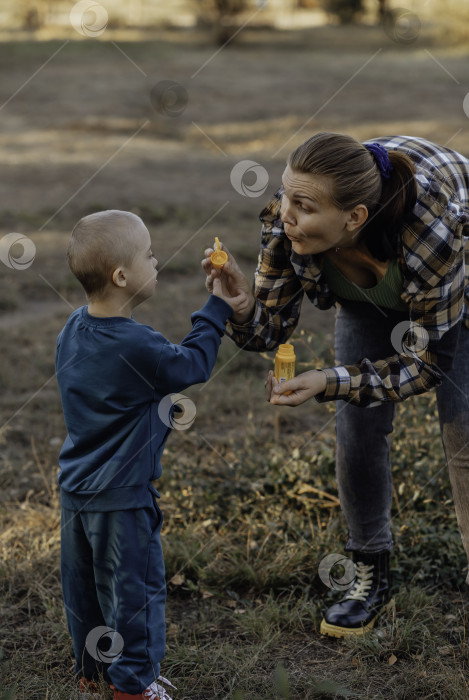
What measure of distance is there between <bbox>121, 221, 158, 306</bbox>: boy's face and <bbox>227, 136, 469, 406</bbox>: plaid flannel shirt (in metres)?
0.46

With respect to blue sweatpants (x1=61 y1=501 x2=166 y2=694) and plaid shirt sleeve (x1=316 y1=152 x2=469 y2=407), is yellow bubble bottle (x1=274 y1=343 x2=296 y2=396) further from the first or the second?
blue sweatpants (x1=61 y1=501 x2=166 y2=694)

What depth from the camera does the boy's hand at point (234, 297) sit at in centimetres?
230

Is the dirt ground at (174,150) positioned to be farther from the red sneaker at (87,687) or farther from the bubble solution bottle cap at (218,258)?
the red sneaker at (87,687)

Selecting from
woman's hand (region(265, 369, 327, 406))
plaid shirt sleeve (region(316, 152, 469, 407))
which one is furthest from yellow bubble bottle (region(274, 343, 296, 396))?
plaid shirt sleeve (region(316, 152, 469, 407))

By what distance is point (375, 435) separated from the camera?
262 cm

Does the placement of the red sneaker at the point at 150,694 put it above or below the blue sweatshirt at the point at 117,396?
below

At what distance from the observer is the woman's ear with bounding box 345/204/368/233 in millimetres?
2172

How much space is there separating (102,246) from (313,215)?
0.53 m

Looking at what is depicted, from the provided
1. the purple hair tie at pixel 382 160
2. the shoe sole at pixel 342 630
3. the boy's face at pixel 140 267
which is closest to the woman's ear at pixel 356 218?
the purple hair tie at pixel 382 160

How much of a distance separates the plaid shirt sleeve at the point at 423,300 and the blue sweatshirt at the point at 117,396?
48cm

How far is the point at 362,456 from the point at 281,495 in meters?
0.77

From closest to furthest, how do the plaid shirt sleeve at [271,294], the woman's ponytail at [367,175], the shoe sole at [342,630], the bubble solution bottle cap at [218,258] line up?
the woman's ponytail at [367,175], the bubble solution bottle cap at [218,258], the plaid shirt sleeve at [271,294], the shoe sole at [342,630]

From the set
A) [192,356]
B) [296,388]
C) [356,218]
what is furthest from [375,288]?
[192,356]

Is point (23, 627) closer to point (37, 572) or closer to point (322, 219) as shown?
point (37, 572)
